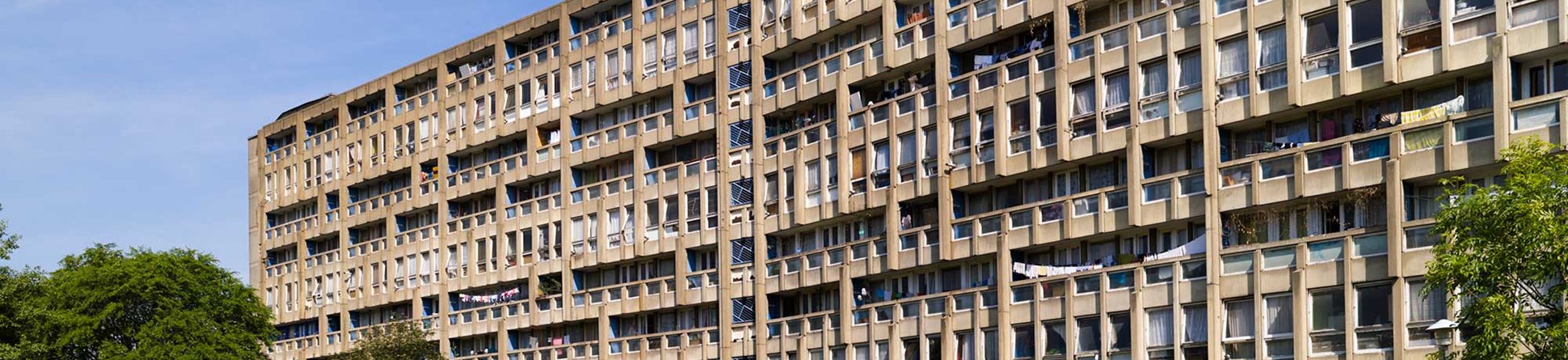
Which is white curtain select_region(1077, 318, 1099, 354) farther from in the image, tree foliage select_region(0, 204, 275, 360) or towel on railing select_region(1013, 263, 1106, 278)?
tree foliage select_region(0, 204, 275, 360)

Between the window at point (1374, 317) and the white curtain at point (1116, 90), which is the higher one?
the white curtain at point (1116, 90)

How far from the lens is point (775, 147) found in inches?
2830

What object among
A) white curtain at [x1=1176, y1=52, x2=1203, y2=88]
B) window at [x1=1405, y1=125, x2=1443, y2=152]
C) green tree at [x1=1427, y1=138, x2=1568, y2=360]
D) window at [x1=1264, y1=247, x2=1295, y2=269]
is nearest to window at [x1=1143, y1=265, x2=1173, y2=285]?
window at [x1=1264, y1=247, x2=1295, y2=269]

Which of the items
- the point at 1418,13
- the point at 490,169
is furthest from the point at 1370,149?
the point at 490,169

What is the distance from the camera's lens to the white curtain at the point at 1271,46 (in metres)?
53.3

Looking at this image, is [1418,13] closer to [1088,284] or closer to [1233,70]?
[1233,70]

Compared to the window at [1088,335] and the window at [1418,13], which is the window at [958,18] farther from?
the window at [1418,13]

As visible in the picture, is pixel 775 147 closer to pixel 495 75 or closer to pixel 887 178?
pixel 887 178

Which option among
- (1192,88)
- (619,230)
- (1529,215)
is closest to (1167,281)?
(1192,88)

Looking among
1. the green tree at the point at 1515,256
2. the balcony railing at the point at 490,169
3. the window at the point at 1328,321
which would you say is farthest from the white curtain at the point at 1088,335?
the balcony railing at the point at 490,169

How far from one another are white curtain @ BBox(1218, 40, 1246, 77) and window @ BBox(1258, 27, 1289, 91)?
515 millimetres

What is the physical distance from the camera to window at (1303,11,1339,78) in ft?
171

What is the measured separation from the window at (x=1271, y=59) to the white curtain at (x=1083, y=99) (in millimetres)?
5973

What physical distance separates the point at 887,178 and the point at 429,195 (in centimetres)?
3112
